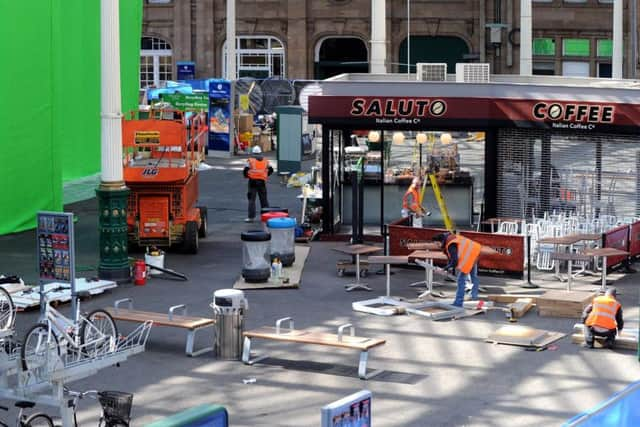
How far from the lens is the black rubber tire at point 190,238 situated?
25734 mm

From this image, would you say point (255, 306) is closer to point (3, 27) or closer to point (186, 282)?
point (186, 282)

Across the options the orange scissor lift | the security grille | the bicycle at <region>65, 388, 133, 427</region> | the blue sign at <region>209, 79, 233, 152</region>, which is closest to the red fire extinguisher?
the orange scissor lift

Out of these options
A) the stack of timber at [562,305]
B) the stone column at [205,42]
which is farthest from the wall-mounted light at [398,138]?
the stone column at [205,42]

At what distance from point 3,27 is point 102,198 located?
22.5 ft

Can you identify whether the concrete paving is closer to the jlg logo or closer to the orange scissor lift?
the orange scissor lift

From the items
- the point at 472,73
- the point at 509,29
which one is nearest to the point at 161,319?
the point at 472,73

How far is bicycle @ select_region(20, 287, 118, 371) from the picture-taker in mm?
13695

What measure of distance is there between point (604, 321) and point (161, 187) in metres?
10.8

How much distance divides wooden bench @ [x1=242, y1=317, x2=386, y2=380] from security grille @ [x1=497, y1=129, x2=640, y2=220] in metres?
9.75

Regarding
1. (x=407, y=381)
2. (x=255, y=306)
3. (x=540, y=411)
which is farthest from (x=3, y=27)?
(x=540, y=411)

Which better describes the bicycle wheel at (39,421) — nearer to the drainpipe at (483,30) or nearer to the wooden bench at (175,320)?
the wooden bench at (175,320)

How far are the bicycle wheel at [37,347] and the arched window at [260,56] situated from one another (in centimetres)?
4933

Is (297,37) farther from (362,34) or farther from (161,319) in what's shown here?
(161,319)

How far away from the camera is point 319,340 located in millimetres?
16766
